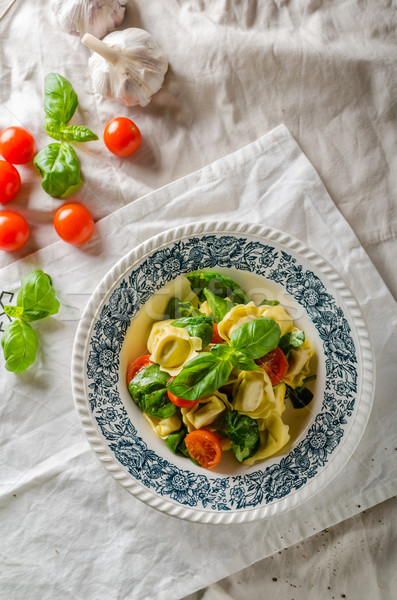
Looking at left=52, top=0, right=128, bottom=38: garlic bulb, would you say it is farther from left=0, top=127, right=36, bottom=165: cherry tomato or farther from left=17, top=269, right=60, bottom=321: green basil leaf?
left=17, top=269, right=60, bottom=321: green basil leaf

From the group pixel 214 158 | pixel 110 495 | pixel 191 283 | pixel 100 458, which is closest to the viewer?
pixel 100 458

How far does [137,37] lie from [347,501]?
5.38 feet

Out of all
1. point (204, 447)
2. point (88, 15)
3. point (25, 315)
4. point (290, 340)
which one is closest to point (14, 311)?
point (25, 315)

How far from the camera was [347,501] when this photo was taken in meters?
1.79

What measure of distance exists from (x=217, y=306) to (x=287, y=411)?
0.38m

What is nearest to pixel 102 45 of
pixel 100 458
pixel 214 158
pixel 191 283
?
pixel 214 158

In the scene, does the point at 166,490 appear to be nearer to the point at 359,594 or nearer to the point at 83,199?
the point at 359,594

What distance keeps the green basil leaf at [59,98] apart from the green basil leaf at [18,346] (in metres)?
0.67

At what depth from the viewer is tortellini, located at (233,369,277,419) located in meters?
1.48

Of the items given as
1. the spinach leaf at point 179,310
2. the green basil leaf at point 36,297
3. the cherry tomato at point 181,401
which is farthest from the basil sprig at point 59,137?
the cherry tomato at point 181,401

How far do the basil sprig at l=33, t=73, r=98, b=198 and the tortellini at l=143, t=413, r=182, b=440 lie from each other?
0.80m

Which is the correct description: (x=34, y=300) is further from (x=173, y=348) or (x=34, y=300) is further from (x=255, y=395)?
(x=255, y=395)

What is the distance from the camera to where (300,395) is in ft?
5.36

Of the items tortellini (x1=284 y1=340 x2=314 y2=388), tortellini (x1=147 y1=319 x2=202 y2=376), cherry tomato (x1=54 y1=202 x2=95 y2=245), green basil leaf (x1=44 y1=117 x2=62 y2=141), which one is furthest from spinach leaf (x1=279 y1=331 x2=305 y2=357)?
green basil leaf (x1=44 y1=117 x2=62 y2=141)
